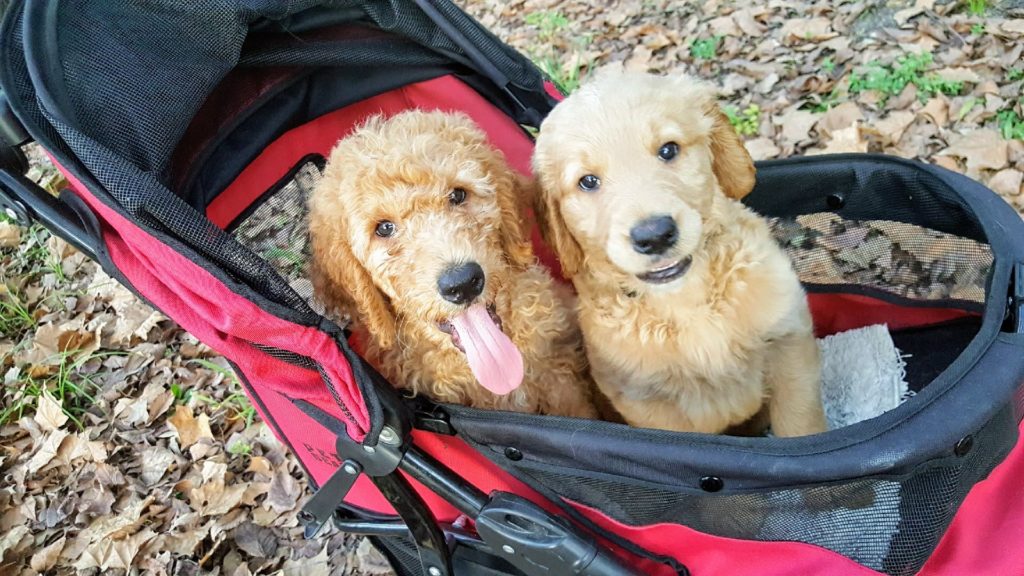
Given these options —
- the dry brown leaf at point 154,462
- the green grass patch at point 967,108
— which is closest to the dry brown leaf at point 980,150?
the green grass patch at point 967,108

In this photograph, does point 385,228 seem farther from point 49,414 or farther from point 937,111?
point 937,111

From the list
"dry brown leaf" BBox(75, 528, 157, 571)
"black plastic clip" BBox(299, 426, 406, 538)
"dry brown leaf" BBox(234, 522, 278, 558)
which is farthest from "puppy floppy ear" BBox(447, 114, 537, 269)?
"dry brown leaf" BBox(75, 528, 157, 571)

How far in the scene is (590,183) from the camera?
2.19 meters

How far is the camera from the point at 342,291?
7.75 ft

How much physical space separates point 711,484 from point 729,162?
3.56 ft

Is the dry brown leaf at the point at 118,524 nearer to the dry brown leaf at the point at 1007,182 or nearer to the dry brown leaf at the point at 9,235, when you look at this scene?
the dry brown leaf at the point at 9,235

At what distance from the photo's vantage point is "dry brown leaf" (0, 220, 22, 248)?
15.6 feet

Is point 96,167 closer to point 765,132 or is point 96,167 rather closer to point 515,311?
point 515,311

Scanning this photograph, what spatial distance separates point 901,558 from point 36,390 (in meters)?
3.84

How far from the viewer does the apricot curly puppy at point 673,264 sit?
2080 millimetres

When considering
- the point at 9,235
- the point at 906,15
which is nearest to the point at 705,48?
the point at 906,15

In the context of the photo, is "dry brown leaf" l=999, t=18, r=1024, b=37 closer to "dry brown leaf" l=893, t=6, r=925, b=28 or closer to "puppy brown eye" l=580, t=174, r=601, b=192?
"dry brown leaf" l=893, t=6, r=925, b=28

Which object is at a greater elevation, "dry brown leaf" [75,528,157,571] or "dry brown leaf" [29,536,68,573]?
"dry brown leaf" [75,528,157,571]

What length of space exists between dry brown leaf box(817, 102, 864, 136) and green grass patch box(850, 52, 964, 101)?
174 mm
